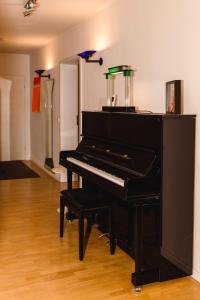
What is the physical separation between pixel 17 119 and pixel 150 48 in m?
5.74

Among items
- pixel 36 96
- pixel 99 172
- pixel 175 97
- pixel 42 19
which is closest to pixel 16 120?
pixel 36 96

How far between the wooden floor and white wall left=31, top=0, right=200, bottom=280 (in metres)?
0.55

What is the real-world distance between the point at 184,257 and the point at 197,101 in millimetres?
1188

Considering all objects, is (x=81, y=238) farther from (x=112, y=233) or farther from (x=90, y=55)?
(x=90, y=55)

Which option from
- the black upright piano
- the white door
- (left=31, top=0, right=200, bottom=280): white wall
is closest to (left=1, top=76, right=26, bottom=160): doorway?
the white door

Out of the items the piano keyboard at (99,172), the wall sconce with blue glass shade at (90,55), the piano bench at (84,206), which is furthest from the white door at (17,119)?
the piano bench at (84,206)

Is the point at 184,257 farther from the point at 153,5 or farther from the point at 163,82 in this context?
the point at 153,5

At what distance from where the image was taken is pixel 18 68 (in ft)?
28.4

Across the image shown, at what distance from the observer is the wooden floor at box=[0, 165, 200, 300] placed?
2.79 m

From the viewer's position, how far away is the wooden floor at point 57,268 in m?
2.79

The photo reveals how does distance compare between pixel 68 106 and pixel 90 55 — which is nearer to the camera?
pixel 90 55

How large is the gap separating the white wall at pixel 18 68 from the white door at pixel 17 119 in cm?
7

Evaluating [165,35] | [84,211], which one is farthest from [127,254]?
[165,35]

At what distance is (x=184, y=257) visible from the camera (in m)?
2.98
